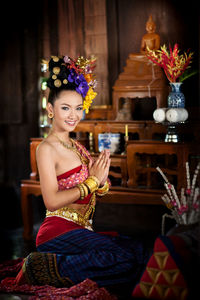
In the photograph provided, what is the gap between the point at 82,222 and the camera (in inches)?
112

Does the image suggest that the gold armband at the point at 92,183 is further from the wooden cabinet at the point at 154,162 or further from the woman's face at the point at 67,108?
the wooden cabinet at the point at 154,162

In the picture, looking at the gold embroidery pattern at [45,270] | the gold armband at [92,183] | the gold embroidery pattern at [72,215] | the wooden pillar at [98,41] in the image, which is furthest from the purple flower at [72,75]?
the wooden pillar at [98,41]

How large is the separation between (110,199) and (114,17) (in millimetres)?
1827

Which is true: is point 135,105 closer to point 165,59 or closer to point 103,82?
point 103,82

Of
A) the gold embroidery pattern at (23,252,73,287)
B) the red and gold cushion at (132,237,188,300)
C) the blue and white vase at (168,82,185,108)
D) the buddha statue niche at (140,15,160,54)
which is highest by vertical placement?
the buddha statue niche at (140,15,160,54)

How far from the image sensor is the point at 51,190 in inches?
102

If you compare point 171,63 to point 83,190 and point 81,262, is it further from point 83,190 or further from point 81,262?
point 81,262

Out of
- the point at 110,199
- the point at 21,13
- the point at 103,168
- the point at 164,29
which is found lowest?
the point at 110,199

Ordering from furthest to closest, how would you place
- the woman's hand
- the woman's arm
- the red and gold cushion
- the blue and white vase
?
1. the blue and white vase
2. the woman's hand
3. the woman's arm
4. the red and gold cushion

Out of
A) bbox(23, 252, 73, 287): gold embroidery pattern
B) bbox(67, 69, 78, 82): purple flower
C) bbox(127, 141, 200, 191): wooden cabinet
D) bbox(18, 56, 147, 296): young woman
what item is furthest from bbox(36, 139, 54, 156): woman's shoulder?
bbox(127, 141, 200, 191): wooden cabinet

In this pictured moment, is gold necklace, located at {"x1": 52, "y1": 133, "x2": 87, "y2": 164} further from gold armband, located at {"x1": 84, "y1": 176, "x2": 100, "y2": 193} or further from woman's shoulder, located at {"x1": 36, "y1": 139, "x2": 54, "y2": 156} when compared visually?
gold armband, located at {"x1": 84, "y1": 176, "x2": 100, "y2": 193}

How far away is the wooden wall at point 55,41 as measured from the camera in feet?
13.8

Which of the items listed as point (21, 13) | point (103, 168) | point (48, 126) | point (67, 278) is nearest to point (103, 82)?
point (48, 126)

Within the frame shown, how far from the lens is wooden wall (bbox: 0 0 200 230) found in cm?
421
